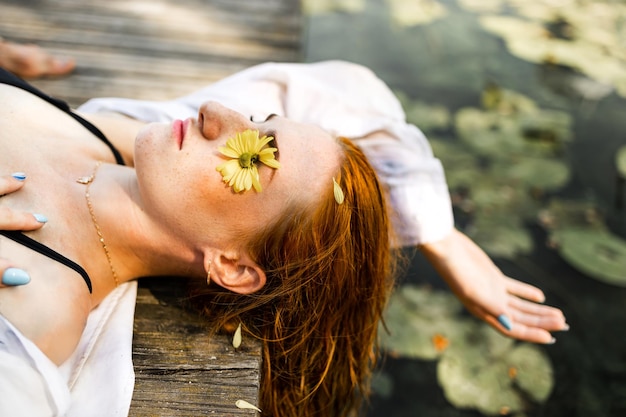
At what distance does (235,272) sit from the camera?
66.1 inches

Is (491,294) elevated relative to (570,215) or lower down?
elevated

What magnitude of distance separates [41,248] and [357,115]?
124 centimetres

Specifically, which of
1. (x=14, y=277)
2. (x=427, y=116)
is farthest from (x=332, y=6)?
(x=14, y=277)

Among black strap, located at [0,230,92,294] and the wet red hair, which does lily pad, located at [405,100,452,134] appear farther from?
black strap, located at [0,230,92,294]

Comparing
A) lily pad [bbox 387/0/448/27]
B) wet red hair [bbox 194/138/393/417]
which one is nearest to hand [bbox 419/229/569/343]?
wet red hair [bbox 194/138/393/417]

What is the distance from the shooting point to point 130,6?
3.49 metres

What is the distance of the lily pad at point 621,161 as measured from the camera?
3664 millimetres

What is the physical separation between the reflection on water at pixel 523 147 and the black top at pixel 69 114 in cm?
155

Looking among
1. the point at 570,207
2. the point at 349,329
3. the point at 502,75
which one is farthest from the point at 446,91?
the point at 349,329

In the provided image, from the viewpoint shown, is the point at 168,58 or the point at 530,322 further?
the point at 168,58

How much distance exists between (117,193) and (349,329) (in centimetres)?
83

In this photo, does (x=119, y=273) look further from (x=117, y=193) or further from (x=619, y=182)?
(x=619, y=182)

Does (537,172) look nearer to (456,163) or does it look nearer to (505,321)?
(456,163)

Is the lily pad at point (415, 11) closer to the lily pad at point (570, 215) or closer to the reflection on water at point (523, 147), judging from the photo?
the reflection on water at point (523, 147)
